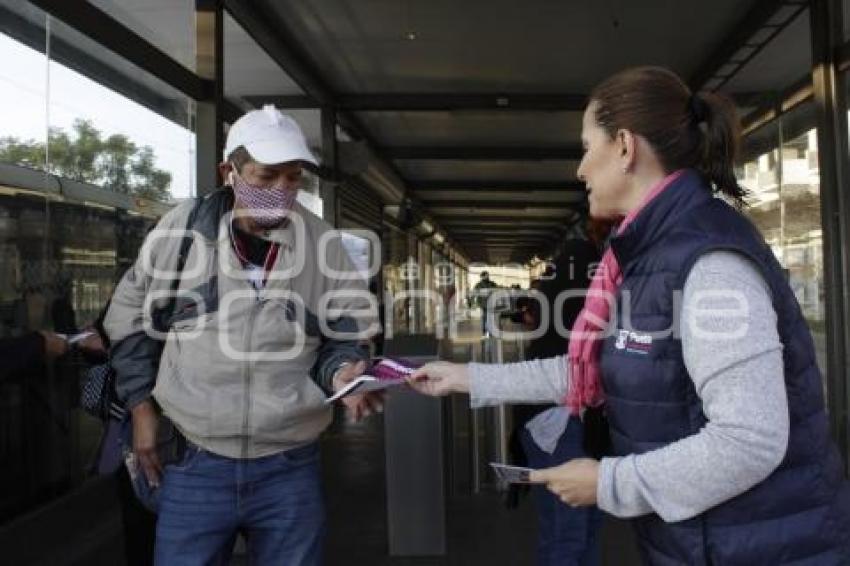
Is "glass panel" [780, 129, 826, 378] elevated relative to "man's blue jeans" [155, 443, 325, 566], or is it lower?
elevated

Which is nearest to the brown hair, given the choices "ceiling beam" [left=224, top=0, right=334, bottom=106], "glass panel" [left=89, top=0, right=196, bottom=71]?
"glass panel" [left=89, top=0, right=196, bottom=71]

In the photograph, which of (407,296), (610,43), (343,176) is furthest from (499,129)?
(407,296)

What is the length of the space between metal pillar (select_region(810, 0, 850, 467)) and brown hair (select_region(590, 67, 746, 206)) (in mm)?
5234

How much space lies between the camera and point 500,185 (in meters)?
20.5

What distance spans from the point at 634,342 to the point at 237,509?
122 cm

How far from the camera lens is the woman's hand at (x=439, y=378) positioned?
212 centimetres

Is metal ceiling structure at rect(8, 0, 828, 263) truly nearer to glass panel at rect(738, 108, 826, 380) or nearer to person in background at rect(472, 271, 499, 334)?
glass panel at rect(738, 108, 826, 380)

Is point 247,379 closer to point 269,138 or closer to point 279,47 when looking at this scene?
point 269,138

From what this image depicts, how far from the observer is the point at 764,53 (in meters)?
8.14

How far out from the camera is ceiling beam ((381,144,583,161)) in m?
14.9

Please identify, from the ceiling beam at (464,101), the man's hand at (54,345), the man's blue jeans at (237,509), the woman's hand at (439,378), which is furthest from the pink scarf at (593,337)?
the ceiling beam at (464,101)

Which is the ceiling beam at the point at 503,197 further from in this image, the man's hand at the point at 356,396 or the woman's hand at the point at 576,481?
the woman's hand at the point at 576,481

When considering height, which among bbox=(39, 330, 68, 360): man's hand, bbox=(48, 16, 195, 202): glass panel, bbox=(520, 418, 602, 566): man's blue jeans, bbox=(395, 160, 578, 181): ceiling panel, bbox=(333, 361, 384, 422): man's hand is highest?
bbox=(395, 160, 578, 181): ceiling panel

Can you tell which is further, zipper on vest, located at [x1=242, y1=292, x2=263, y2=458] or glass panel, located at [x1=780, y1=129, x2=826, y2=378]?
glass panel, located at [x1=780, y1=129, x2=826, y2=378]
